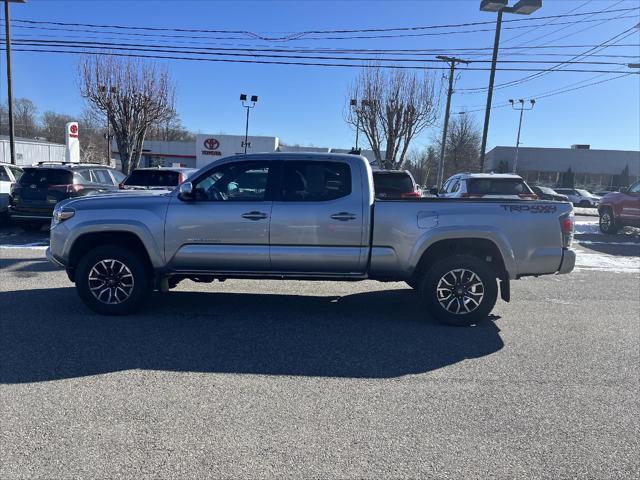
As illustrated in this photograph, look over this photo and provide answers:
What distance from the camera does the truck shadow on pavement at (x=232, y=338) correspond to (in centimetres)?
414

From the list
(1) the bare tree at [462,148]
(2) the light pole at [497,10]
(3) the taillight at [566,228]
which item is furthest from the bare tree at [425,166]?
(3) the taillight at [566,228]

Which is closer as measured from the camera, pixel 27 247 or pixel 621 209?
pixel 27 247

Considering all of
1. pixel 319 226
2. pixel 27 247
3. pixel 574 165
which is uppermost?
pixel 574 165

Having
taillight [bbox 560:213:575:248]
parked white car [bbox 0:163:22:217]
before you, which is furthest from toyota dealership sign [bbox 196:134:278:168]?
taillight [bbox 560:213:575:248]

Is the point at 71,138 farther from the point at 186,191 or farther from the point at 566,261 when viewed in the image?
the point at 566,261

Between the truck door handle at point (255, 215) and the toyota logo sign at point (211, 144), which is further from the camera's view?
the toyota logo sign at point (211, 144)

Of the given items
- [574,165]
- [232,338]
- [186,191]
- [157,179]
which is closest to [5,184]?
[157,179]

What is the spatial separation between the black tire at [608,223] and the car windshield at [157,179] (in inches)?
533

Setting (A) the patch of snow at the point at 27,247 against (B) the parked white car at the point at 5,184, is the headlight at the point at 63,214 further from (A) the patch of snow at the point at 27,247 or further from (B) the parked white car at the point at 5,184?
(B) the parked white car at the point at 5,184

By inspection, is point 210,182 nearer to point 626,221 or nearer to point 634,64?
point 626,221

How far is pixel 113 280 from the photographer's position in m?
5.42

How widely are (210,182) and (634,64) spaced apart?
17.3 m

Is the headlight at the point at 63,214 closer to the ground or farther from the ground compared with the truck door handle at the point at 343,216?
closer to the ground

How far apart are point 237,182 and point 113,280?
185 cm
